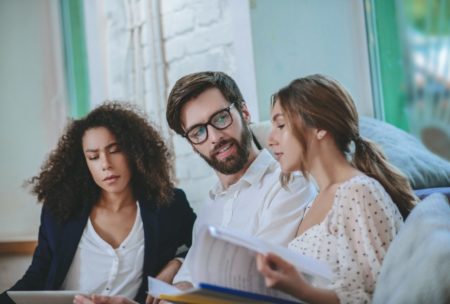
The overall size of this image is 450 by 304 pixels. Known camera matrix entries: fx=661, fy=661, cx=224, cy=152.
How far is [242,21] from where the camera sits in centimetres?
220

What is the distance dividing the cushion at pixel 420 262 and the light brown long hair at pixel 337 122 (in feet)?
0.66

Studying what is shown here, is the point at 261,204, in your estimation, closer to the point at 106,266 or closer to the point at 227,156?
the point at 227,156

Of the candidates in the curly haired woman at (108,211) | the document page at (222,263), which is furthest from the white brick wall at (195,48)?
the document page at (222,263)

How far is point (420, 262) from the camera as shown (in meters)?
0.88

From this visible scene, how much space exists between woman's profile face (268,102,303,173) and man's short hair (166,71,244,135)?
1.49 ft

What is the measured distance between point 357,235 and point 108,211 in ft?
3.17

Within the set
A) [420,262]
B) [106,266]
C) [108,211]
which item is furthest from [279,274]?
[108,211]

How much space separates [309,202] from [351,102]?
0.37m

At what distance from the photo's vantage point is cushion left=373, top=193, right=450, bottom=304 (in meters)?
0.81

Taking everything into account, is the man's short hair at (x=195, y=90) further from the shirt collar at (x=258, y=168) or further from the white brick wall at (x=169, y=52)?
the white brick wall at (x=169, y=52)

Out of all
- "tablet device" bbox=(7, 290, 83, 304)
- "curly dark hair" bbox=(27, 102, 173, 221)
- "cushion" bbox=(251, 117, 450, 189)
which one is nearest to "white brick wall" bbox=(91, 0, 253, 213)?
"curly dark hair" bbox=(27, 102, 173, 221)

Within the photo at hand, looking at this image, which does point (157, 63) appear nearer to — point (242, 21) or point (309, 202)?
point (242, 21)

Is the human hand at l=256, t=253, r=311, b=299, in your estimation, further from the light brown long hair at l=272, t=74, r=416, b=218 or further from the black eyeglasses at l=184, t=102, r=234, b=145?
the black eyeglasses at l=184, t=102, r=234, b=145

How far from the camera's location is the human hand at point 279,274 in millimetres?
946
